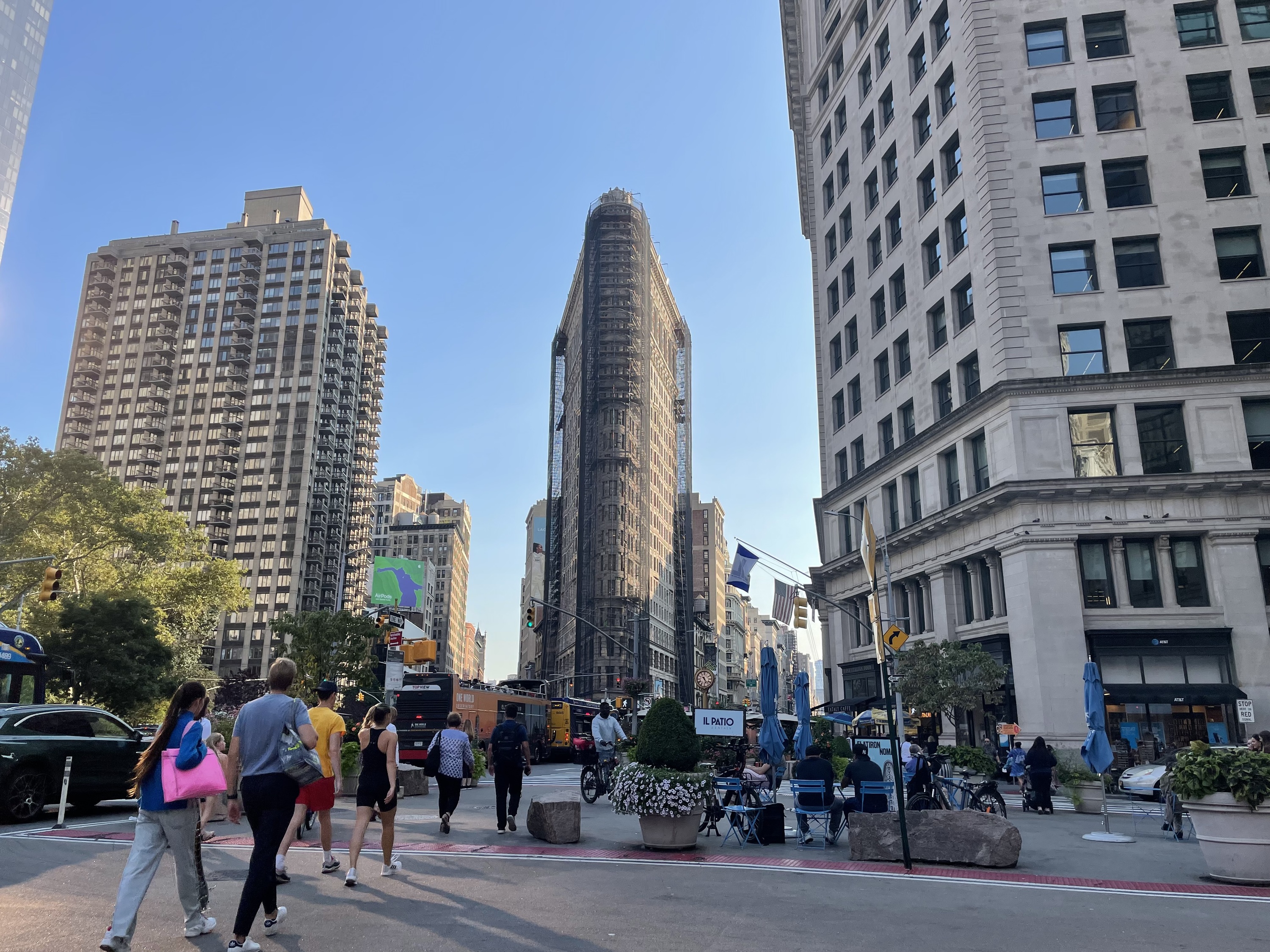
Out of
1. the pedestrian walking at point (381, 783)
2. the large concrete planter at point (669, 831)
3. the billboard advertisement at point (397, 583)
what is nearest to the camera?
the pedestrian walking at point (381, 783)

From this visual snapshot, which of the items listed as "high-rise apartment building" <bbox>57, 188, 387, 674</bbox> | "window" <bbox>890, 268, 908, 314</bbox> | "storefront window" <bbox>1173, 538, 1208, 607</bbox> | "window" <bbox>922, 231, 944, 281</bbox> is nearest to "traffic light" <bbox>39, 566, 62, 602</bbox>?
"window" <bbox>922, 231, 944, 281</bbox>

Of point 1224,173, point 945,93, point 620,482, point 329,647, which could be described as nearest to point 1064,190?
point 1224,173

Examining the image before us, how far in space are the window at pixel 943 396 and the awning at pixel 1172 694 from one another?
13257 millimetres

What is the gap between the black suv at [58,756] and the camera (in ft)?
44.7

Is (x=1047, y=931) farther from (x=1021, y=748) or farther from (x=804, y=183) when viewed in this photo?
(x=804, y=183)

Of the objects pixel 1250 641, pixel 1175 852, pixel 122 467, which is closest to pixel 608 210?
pixel 122 467

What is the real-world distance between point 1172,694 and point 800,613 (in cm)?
1305

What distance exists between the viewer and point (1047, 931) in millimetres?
7805

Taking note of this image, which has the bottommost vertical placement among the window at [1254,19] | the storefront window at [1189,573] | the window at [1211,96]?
the storefront window at [1189,573]

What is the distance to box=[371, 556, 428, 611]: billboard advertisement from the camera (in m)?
99.7

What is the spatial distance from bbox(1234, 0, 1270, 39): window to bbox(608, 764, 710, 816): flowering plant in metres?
40.7

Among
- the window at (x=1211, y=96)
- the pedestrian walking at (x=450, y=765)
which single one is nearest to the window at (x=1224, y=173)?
the window at (x=1211, y=96)

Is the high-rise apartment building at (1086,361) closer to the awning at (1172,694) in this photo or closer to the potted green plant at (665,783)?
the awning at (1172,694)

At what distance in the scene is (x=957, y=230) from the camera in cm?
3997
